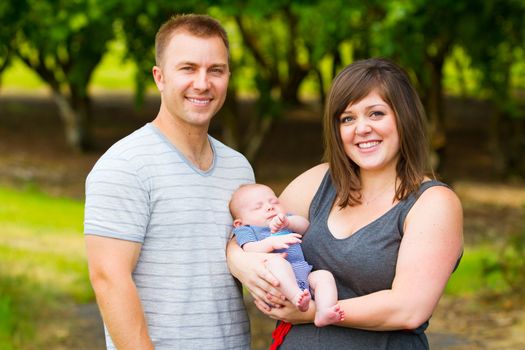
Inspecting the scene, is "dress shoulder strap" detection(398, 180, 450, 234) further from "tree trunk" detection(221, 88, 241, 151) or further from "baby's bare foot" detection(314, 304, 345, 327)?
"tree trunk" detection(221, 88, 241, 151)

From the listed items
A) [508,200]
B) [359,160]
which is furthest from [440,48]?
[359,160]

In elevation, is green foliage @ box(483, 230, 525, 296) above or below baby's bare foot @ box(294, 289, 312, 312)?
below

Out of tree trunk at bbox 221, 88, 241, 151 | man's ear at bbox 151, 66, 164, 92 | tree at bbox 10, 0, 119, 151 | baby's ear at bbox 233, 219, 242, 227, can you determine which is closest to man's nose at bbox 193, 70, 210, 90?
man's ear at bbox 151, 66, 164, 92

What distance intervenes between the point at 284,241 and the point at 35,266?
6001mm

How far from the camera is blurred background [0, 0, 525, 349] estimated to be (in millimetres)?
7730

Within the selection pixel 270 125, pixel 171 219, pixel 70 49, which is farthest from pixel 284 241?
pixel 70 49

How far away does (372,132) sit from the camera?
3.12 m

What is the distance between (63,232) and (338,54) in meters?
5.19

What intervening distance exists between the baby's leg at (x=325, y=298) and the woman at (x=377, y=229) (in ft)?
0.11

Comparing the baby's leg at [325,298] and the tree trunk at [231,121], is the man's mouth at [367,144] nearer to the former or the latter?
the baby's leg at [325,298]

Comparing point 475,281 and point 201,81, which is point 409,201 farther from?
point 475,281

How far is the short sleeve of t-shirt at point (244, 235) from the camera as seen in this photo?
320 centimetres

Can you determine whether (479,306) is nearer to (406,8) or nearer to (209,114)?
(406,8)

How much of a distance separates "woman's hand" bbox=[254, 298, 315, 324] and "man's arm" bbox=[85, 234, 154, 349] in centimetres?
43
